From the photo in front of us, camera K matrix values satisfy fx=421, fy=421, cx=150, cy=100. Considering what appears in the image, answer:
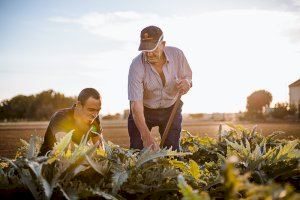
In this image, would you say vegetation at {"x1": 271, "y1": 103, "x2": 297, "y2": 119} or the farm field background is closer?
the farm field background

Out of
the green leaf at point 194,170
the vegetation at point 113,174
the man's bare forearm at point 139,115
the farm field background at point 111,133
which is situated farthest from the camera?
the farm field background at point 111,133

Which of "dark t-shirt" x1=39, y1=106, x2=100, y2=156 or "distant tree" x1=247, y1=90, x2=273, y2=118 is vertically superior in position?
"distant tree" x1=247, y1=90, x2=273, y2=118

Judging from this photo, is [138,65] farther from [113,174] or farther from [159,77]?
[113,174]

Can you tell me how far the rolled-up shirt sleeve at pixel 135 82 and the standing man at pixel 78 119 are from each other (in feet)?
1.78

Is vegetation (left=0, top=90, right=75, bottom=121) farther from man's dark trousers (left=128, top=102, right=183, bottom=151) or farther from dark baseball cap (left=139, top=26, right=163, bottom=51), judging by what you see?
dark baseball cap (left=139, top=26, right=163, bottom=51)

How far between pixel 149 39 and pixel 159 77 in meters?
0.89

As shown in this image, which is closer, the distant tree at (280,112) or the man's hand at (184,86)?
the man's hand at (184,86)

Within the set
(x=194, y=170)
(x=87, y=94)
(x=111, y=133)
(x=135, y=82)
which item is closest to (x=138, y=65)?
(x=135, y=82)

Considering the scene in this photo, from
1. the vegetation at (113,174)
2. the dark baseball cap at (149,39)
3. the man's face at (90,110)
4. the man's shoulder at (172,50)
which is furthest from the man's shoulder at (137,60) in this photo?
the vegetation at (113,174)

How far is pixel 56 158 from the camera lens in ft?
7.20

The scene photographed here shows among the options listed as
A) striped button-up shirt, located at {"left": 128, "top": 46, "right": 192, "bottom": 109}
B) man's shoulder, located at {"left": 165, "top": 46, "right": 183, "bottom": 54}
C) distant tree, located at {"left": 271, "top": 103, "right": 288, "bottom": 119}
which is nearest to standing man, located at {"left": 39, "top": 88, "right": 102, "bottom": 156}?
striped button-up shirt, located at {"left": 128, "top": 46, "right": 192, "bottom": 109}

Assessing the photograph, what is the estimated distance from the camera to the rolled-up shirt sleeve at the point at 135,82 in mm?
5238

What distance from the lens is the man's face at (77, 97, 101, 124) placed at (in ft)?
15.3

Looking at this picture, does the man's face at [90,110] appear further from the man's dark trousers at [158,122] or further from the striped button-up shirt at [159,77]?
the man's dark trousers at [158,122]
